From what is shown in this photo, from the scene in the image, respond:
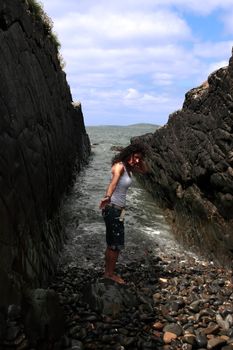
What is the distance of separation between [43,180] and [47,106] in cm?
321

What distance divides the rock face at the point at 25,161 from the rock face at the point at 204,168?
423 cm

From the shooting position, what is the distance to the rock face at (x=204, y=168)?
11148mm

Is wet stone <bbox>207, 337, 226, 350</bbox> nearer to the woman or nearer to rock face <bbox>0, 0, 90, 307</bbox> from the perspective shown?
the woman

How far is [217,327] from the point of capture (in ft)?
25.6

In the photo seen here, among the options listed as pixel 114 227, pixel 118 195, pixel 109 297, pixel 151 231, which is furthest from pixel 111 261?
pixel 151 231

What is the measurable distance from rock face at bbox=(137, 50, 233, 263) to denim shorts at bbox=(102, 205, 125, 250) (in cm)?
351

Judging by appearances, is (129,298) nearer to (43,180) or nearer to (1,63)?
(43,180)

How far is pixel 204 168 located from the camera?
12125mm

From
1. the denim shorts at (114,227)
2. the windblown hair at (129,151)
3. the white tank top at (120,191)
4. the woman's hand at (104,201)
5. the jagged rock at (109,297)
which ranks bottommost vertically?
the jagged rock at (109,297)

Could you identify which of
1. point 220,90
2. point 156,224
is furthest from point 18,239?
point 156,224

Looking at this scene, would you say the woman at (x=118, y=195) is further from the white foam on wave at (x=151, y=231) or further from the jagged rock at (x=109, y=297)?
the white foam on wave at (x=151, y=231)

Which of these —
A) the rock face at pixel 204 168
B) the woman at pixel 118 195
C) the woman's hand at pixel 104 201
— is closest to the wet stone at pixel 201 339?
the woman at pixel 118 195

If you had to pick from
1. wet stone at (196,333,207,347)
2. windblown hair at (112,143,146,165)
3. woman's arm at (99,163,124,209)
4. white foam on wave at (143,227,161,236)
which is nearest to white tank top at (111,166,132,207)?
woman's arm at (99,163,124,209)

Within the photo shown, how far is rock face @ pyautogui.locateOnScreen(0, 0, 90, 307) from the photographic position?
23.7 ft
